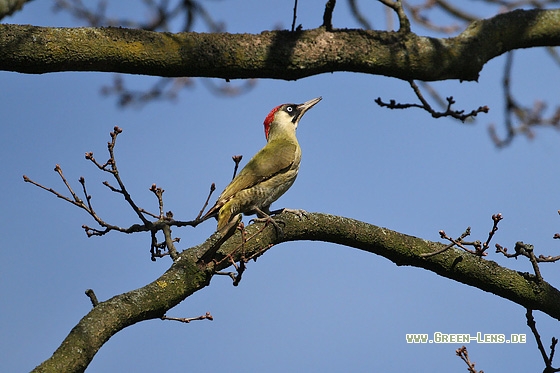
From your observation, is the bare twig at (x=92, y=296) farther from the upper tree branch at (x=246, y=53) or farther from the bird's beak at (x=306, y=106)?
the bird's beak at (x=306, y=106)

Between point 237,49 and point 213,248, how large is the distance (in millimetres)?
998

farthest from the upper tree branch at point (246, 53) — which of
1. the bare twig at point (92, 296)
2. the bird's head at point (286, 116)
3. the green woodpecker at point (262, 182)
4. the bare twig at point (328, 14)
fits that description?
the bird's head at point (286, 116)

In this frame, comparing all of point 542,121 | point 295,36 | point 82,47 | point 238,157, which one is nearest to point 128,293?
point 238,157

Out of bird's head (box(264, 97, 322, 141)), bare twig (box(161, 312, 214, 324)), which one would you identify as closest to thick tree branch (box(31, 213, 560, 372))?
bare twig (box(161, 312, 214, 324))

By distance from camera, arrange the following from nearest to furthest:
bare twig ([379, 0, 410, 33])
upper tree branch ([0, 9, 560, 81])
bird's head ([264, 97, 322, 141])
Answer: upper tree branch ([0, 9, 560, 81])
bare twig ([379, 0, 410, 33])
bird's head ([264, 97, 322, 141])

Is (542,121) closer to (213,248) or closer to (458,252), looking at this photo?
(458,252)

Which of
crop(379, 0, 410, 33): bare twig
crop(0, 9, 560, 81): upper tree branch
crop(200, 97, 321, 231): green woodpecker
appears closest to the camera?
crop(0, 9, 560, 81): upper tree branch

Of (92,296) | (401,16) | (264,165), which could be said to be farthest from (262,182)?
(92,296)

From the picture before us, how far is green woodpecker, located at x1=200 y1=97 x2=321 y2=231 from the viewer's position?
5262 millimetres

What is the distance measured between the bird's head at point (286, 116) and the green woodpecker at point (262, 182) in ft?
1.02

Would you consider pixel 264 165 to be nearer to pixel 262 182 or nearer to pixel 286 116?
pixel 262 182

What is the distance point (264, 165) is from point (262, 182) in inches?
7.9

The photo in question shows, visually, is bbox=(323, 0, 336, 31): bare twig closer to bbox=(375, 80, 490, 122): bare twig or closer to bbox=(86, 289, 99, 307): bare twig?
bbox=(375, 80, 490, 122): bare twig

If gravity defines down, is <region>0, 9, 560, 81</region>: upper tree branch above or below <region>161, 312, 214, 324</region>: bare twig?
above
